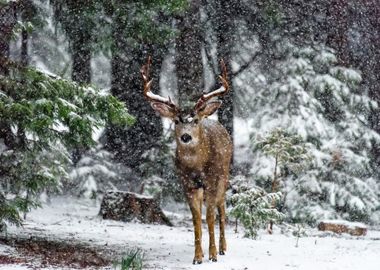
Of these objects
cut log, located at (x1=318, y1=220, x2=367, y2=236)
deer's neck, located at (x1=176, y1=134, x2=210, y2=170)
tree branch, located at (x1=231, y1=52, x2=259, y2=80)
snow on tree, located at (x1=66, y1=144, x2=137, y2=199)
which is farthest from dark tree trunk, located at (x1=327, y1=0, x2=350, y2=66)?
deer's neck, located at (x1=176, y1=134, x2=210, y2=170)

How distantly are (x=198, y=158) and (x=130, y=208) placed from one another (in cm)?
654

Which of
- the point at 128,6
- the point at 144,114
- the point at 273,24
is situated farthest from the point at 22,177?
the point at 273,24

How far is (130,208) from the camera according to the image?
48.4ft

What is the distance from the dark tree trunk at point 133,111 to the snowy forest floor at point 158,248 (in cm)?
601

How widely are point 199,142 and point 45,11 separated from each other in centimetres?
807

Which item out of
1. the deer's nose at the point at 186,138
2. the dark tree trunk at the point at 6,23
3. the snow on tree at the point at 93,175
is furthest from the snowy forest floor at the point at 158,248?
the snow on tree at the point at 93,175

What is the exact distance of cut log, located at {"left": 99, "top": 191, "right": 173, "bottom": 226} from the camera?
14.7 meters

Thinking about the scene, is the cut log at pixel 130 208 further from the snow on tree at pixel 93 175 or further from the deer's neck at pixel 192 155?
the deer's neck at pixel 192 155

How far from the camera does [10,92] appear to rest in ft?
27.2

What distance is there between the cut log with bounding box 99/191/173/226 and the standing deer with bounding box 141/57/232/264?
19.8 feet

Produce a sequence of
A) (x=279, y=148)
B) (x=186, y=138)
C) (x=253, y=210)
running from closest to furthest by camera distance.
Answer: (x=186, y=138)
(x=253, y=210)
(x=279, y=148)

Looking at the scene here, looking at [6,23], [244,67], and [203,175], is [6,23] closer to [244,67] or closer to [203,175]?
[203,175]

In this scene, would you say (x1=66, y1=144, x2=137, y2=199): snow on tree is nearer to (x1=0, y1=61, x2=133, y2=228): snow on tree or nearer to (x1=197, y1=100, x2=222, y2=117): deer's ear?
(x1=0, y1=61, x2=133, y2=228): snow on tree

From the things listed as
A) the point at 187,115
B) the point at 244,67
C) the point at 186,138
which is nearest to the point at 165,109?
the point at 187,115
